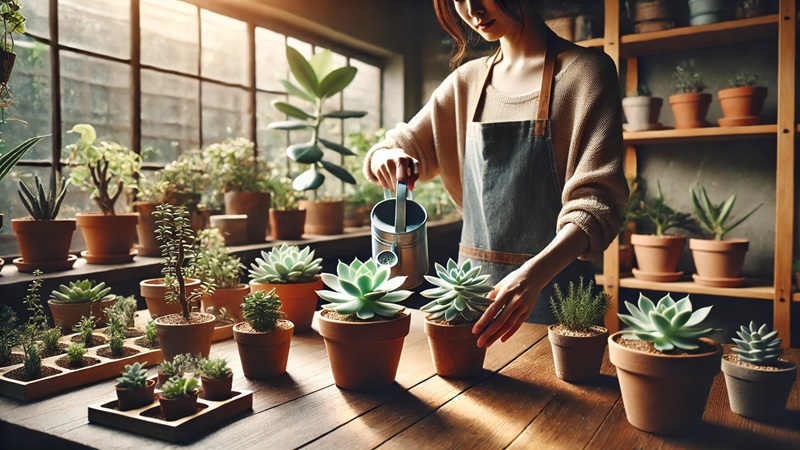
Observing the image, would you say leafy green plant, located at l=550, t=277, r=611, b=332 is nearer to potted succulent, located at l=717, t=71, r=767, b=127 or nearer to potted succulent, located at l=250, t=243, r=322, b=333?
potted succulent, located at l=250, t=243, r=322, b=333

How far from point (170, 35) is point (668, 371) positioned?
2.39m

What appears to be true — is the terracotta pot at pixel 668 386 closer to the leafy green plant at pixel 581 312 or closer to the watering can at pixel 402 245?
the leafy green plant at pixel 581 312

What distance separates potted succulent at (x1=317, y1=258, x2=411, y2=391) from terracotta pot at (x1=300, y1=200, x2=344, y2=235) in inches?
77.3

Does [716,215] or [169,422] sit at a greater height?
[716,215]

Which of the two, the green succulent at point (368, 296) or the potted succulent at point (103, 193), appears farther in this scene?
the potted succulent at point (103, 193)

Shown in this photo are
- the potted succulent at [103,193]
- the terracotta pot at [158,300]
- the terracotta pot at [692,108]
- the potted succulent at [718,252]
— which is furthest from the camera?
the terracotta pot at [692,108]

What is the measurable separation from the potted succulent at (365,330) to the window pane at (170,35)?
6.08 feet

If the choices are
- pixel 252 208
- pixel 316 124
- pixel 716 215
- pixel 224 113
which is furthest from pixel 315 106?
pixel 716 215

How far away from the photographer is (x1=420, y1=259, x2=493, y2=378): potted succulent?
3.67 feet

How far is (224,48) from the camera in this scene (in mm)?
2875

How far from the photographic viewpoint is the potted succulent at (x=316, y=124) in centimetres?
286

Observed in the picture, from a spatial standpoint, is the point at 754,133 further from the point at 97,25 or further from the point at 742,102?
the point at 97,25

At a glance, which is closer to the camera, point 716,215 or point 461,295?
point 461,295

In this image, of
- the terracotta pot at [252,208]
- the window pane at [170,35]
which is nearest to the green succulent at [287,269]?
the terracotta pot at [252,208]
